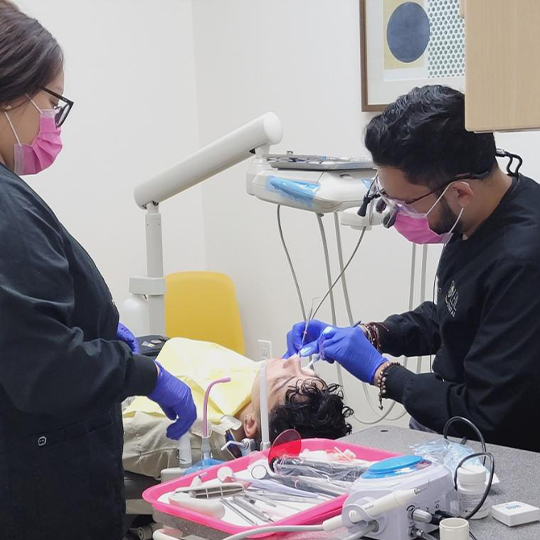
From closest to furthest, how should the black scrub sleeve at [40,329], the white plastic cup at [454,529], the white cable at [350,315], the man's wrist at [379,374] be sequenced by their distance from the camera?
the white plastic cup at [454,529], the black scrub sleeve at [40,329], the man's wrist at [379,374], the white cable at [350,315]

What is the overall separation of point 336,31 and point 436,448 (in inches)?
79.9

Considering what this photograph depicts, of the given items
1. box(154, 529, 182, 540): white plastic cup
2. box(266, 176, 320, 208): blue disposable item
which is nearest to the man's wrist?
box(266, 176, 320, 208): blue disposable item

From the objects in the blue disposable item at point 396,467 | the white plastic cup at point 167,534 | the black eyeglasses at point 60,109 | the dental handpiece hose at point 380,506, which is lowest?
the white plastic cup at point 167,534

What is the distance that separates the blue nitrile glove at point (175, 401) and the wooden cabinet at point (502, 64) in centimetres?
88

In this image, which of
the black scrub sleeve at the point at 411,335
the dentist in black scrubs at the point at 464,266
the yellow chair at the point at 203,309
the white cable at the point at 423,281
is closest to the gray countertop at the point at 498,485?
the dentist in black scrubs at the point at 464,266

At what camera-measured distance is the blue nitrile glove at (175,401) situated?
1.69 m

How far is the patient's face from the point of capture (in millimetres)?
2057

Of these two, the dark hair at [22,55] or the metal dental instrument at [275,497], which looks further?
the dark hair at [22,55]

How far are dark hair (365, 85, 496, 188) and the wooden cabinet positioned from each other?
2.24ft

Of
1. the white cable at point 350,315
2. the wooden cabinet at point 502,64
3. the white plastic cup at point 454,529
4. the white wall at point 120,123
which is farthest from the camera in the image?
the white wall at point 120,123

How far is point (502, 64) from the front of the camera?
1.02 meters

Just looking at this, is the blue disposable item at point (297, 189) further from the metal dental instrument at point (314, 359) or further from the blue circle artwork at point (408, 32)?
the blue circle artwork at point (408, 32)

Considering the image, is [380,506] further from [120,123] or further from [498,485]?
[120,123]

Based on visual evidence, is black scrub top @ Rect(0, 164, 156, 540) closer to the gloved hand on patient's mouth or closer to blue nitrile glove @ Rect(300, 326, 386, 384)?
blue nitrile glove @ Rect(300, 326, 386, 384)
